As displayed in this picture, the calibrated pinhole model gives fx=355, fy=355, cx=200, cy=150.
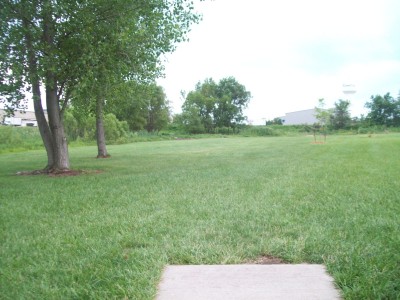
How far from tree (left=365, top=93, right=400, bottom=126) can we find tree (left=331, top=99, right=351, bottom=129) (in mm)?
6173

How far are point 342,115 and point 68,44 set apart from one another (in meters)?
58.4

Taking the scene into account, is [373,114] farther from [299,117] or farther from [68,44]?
[68,44]

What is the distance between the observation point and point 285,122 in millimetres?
97000

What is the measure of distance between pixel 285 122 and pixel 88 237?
96661mm

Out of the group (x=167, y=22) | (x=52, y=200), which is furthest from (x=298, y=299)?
(x=167, y=22)

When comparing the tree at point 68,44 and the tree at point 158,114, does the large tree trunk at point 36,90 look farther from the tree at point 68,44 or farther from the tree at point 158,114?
the tree at point 158,114

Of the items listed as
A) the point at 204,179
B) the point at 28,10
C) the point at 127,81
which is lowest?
the point at 204,179

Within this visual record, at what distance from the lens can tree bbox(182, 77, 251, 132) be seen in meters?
72.5

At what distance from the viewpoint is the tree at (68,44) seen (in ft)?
29.1

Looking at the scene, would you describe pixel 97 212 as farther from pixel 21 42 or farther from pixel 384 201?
pixel 21 42

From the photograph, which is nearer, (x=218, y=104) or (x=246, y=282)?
(x=246, y=282)

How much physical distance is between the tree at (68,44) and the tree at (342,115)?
54.9 meters

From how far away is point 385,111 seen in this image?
6412 centimetres

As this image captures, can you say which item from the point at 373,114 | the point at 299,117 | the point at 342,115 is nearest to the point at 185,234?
the point at 342,115
